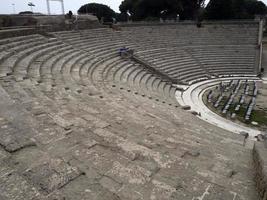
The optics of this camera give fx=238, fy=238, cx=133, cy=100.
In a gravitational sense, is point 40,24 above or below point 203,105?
above

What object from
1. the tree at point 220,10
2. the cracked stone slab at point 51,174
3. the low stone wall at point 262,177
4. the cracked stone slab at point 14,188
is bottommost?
the low stone wall at point 262,177

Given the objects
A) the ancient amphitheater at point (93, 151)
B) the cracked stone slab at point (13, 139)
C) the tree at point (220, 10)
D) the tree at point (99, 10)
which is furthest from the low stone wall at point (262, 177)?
the tree at point (99, 10)

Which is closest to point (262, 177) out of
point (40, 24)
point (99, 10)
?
point (40, 24)

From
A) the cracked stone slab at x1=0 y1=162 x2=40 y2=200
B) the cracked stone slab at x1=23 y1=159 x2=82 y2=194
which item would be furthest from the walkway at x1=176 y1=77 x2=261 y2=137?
the cracked stone slab at x1=0 y1=162 x2=40 y2=200

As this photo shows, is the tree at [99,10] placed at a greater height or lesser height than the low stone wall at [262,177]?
greater

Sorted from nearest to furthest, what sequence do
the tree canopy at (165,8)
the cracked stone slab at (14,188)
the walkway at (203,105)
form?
the cracked stone slab at (14,188)
the walkway at (203,105)
the tree canopy at (165,8)

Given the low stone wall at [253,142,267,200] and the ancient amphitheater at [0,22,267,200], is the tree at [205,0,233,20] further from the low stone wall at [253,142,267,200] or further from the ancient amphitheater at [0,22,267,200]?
the low stone wall at [253,142,267,200]

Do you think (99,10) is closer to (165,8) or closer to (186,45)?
(165,8)

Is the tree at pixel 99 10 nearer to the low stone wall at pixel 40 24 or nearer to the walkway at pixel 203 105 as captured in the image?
the low stone wall at pixel 40 24

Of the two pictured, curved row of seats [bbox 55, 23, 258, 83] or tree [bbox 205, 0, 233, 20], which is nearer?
curved row of seats [bbox 55, 23, 258, 83]

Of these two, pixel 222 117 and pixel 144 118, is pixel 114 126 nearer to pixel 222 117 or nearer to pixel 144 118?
pixel 144 118

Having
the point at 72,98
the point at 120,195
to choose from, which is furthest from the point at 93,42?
the point at 120,195

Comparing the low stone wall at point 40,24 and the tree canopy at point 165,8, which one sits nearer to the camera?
the low stone wall at point 40,24

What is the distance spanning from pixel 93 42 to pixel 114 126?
14.3m
